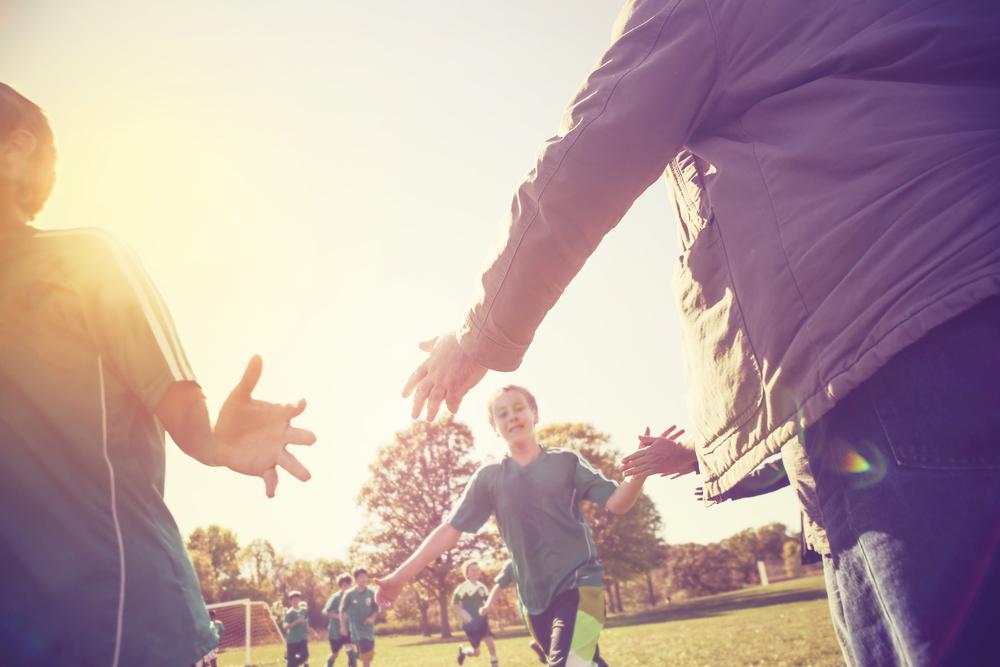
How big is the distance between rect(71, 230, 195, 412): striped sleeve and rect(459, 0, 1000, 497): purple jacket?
2.99ft

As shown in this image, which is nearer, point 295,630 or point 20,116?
point 20,116

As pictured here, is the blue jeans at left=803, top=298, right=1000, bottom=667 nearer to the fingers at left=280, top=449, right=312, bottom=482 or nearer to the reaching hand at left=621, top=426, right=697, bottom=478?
the fingers at left=280, top=449, right=312, bottom=482

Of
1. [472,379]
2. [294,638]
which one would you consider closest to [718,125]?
[472,379]

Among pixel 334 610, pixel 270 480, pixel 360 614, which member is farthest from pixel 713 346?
pixel 334 610

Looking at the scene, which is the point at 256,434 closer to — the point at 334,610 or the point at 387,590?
the point at 387,590

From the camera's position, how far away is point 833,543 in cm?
119

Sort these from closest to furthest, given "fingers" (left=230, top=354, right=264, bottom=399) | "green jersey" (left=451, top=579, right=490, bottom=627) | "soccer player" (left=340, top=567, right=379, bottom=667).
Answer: "fingers" (left=230, top=354, right=264, bottom=399) → "soccer player" (left=340, top=567, right=379, bottom=667) → "green jersey" (left=451, top=579, right=490, bottom=627)

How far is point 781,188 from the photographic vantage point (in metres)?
1.27

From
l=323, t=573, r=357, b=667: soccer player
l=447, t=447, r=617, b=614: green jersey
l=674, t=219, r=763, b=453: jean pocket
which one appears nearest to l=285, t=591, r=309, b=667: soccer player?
l=323, t=573, r=357, b=667: soccer player

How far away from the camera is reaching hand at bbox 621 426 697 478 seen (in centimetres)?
272

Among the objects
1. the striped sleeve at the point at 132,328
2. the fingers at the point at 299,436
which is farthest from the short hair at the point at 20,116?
the fingers at the point at 299,436

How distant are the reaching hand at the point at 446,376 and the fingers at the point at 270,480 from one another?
1.48 ft

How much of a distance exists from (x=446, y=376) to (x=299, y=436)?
0.47m

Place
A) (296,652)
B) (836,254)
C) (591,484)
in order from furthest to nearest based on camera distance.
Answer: (296,652)
(591,484)
(836,254)
